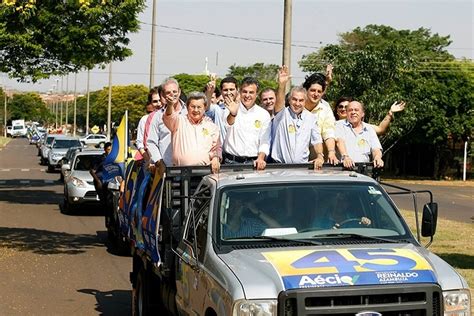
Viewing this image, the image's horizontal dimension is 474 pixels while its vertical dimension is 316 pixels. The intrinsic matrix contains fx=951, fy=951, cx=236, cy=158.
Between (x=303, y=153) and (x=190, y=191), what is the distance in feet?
4.15

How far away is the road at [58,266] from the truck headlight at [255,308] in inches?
184

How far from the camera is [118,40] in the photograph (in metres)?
25.2

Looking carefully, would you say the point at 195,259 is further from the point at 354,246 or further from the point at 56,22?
the point at 56,22

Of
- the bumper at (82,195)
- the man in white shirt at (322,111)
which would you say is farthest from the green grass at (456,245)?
the bumper at (82,195)

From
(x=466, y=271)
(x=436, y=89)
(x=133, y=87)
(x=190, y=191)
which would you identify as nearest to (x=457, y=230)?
(x=466, y=271)

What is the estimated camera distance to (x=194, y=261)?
23.2 ft

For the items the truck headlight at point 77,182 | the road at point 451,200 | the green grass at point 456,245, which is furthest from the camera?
the road at point 451,200

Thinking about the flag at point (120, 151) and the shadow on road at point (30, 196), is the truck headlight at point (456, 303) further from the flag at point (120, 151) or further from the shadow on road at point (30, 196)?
the shadow on road at point (30, 196)

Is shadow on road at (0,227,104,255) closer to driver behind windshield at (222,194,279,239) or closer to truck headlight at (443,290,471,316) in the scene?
driver behind windshield at (222,194,279,239)

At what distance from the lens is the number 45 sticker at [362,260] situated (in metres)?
6.10

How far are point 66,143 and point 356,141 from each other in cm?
3751

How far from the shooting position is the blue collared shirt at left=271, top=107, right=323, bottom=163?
876 cm

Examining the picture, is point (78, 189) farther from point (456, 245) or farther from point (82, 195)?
point (456, 245)

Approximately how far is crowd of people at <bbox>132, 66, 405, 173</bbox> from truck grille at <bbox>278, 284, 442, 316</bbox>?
7.13 ft
